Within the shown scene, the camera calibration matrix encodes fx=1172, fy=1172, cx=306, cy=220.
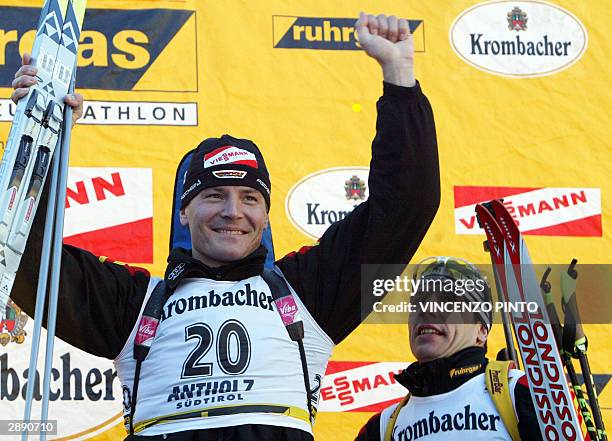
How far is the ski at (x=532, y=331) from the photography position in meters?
2.81

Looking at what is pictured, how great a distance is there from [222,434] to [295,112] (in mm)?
1937

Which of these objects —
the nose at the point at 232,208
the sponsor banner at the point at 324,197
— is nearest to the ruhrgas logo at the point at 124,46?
the sponsor banner at the point at 324,197

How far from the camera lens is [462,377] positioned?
302cm

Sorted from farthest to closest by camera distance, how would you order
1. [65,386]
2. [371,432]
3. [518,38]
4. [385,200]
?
1. [518,38]
2. [65,386]
3. [371,432]
4. [385,200]

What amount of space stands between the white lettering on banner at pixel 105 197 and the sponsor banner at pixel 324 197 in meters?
0.50

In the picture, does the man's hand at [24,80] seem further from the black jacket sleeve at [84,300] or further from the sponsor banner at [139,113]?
the sponsor banner at [139,113]

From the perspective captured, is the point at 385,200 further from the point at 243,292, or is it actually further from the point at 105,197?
the point at 105,197

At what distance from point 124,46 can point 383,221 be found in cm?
185

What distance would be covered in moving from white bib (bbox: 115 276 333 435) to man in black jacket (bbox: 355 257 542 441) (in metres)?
0.52

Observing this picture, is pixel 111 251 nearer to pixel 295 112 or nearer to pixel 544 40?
pixel 295 112

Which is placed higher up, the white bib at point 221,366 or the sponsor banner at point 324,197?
the sponsor banner at point 324,197

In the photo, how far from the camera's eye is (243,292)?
→ 2578 mm

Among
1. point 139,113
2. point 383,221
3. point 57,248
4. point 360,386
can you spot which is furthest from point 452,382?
point 139,113

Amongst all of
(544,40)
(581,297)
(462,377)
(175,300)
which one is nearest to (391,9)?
(544,40)
